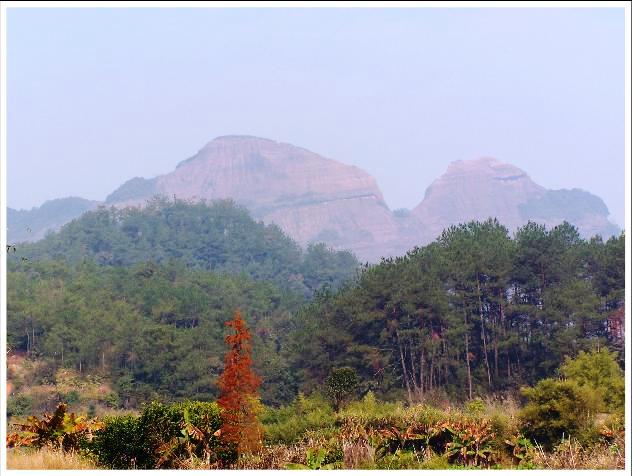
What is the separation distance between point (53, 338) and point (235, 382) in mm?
26448

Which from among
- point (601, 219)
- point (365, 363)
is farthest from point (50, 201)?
point (365, 363)

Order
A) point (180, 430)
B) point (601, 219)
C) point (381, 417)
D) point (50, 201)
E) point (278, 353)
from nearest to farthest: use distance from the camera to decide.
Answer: point (180, 430) → point (381, 417) → point (278, 353) → point (601, 219) → point (50, 201)

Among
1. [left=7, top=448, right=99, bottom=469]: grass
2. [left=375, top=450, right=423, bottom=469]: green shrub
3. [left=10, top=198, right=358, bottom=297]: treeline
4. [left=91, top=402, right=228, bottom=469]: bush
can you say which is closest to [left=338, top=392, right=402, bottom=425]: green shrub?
[left=375, top=450, right=423, bottom=469]: green shrub

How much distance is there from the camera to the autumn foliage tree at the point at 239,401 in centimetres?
1109

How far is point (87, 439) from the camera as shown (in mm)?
11430

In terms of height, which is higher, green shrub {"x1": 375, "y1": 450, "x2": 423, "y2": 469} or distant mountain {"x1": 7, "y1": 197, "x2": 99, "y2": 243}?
distant mountain {"x1": 7, "y1": 197, "x2": 99, "y2": 243}

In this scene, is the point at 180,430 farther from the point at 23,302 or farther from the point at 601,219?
the point at 601,219

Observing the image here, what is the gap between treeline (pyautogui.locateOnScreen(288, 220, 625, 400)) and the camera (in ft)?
94.6

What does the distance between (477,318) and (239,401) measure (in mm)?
19733

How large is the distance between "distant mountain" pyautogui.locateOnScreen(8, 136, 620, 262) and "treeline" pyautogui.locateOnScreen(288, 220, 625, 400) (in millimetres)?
62123

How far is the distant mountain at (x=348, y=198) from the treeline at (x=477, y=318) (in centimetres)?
6212

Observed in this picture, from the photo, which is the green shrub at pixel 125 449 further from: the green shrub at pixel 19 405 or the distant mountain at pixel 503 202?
the distant mountain at pixel 503 202

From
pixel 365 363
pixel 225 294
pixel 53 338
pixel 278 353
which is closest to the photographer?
pixel 365 363

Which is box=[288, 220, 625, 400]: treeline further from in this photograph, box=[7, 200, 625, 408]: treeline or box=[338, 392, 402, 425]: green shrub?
box=[338, 392, 402, 425]: green shrub
